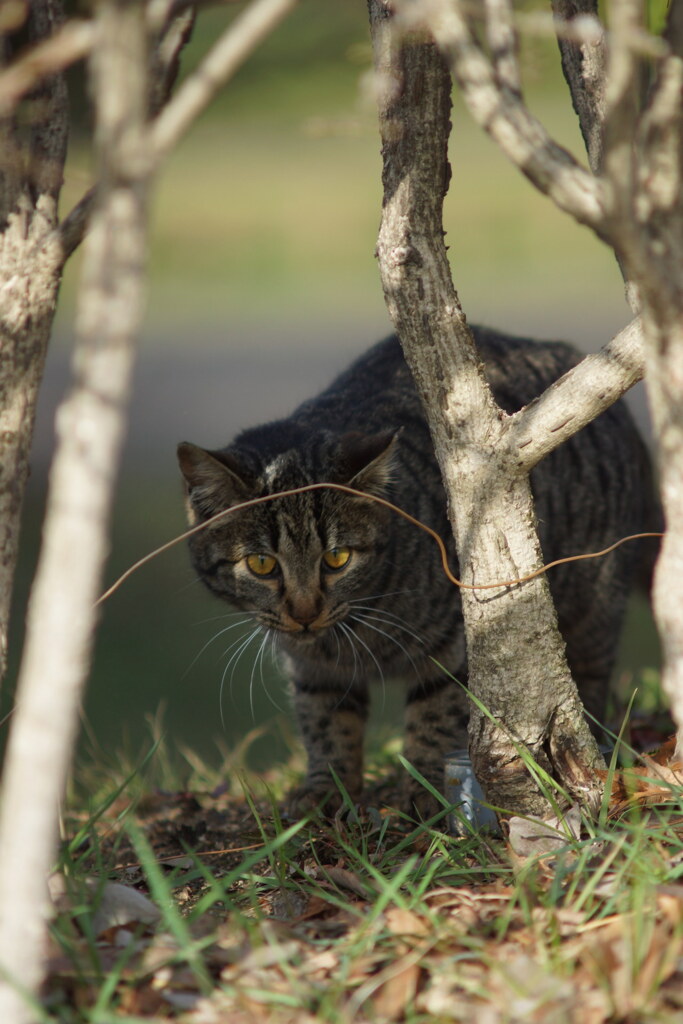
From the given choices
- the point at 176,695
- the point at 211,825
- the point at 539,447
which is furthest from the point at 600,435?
the point at 176,695

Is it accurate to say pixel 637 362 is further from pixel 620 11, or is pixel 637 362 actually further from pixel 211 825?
pixel 211 825

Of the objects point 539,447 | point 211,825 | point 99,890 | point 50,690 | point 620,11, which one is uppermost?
point 620,11

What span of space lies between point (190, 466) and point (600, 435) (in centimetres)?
143

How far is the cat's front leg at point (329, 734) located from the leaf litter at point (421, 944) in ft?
3.11

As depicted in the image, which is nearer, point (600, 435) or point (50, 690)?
point (50, 690)

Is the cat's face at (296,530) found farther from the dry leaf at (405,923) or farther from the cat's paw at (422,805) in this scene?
the dry leaf at (405,923)

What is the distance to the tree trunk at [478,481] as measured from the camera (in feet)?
6.48

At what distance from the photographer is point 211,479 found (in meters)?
2.41

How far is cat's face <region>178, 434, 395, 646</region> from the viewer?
239cm

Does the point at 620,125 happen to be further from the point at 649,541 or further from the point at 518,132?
the point at 649,541

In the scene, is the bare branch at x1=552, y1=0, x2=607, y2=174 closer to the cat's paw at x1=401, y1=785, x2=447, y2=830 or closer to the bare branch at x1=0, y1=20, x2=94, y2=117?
the bare branch at x1=0, y1=20, x2=94, y2=117

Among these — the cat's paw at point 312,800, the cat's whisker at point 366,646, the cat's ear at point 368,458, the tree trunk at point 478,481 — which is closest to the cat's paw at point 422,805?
the cat's paw at point 312,800

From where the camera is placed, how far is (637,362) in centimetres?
179

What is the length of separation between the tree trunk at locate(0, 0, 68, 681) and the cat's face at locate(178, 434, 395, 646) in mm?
619
